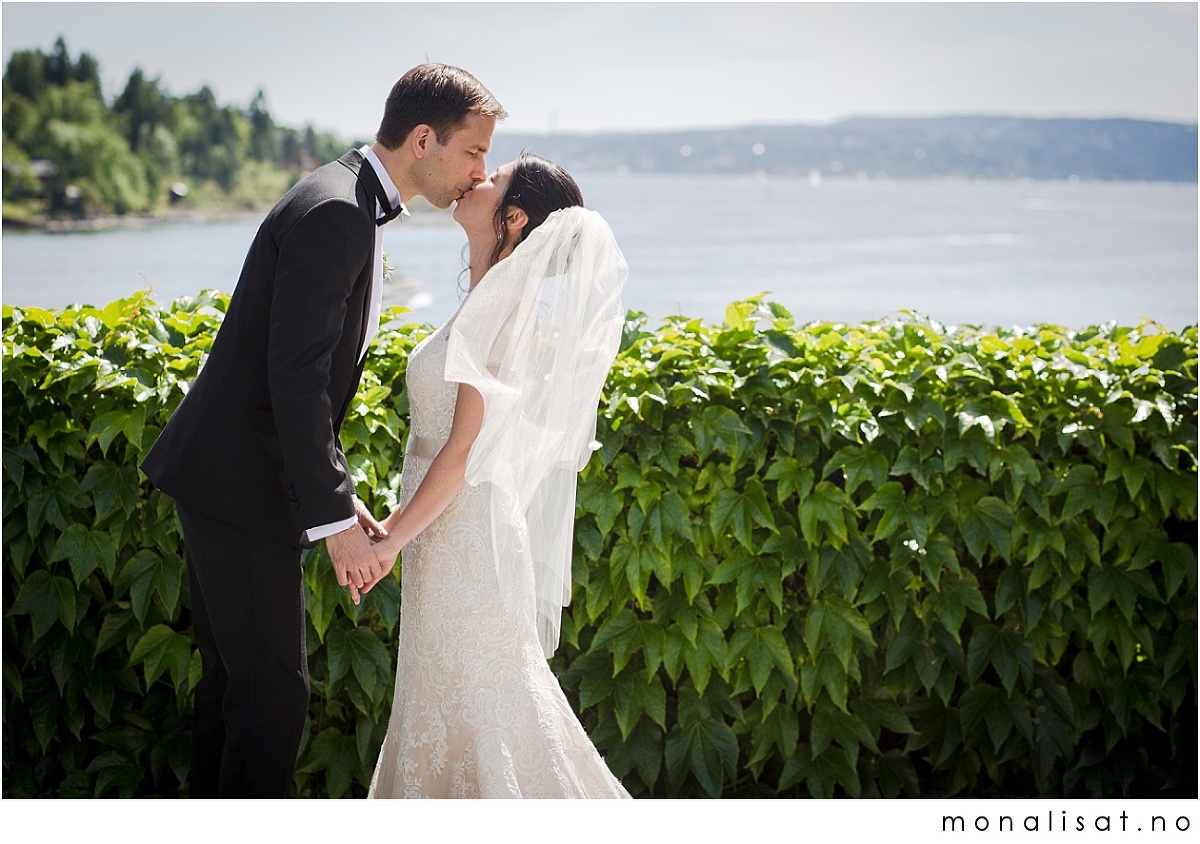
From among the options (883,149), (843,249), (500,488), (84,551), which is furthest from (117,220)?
(500,488)

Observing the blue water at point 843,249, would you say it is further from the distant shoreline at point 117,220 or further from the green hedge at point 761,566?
the green hedge at point 761,566

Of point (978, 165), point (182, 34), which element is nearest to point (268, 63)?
point (182, 34)

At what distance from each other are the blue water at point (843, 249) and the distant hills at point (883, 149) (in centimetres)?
34

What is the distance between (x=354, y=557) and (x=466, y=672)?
39 centimetres

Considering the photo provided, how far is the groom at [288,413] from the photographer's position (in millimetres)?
1852

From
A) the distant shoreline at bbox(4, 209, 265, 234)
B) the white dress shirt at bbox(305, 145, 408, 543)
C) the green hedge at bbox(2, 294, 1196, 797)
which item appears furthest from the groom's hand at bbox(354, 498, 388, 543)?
the distant shoreline at bbox(4, 209, 265, 234)

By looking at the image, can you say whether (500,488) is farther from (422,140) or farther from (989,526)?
(989,526)

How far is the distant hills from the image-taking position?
44.4 ft

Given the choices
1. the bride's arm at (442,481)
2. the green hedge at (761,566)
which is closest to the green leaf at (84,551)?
the green hedge at (761,566)

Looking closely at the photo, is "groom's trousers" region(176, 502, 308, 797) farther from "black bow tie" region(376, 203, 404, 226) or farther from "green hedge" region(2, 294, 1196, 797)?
"black bow tie" region(376, 203, 404, 226)

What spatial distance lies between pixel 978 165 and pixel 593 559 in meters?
14.5

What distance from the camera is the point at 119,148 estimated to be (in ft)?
81.0

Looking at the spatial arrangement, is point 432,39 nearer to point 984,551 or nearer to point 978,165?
point 978,165

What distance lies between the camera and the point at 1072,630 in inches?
106
